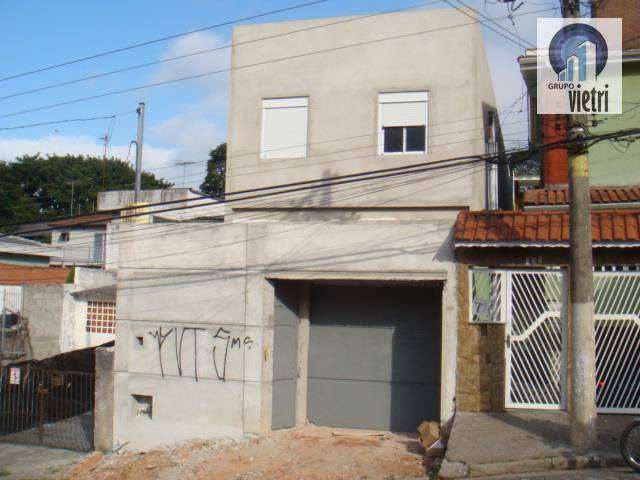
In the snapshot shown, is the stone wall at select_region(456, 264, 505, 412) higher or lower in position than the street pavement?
higher

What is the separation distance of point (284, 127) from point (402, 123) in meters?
2.58

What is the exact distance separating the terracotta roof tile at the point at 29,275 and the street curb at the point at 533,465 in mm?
25142

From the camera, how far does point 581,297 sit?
10.1 m

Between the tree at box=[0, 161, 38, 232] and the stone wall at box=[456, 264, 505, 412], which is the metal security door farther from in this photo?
the tree at box=[0, 161, 38, 232]

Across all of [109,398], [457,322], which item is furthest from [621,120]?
[109,398]

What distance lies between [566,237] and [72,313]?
18.9m

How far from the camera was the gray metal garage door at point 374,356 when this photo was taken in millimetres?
13977

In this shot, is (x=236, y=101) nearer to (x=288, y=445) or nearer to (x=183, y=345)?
(x=183, y=345)

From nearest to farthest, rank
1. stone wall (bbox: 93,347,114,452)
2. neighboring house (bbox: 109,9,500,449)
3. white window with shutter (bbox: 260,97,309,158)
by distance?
neighboring house (bbox: 109,9,500,449) → stone wall (bbox: 93,347,114,452) → white window with shutter (bbox: 260,97,309,158)

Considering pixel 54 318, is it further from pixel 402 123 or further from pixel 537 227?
pixel 537 227

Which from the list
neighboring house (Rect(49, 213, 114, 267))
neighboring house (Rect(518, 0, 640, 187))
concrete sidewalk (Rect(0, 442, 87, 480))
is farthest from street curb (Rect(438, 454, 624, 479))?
neighboring house (Rect(49, 213, 114, 267))

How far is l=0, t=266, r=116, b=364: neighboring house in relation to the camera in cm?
2500

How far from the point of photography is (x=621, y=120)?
58.4 ft

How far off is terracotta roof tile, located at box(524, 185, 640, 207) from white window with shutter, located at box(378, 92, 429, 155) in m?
2.99
